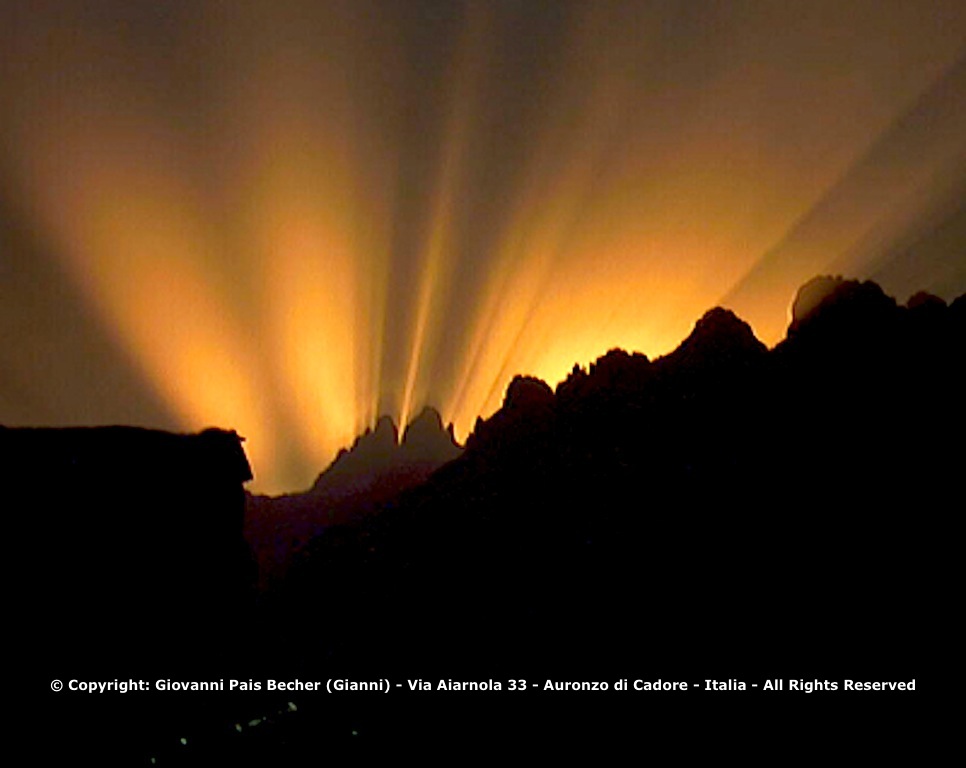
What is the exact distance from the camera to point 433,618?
34.0 metres

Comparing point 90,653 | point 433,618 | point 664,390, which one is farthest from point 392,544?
point 90,653

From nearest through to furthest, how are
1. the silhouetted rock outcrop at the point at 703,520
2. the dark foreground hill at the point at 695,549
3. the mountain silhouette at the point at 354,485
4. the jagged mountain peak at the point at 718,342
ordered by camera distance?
the dark foreground hill at the point at 695,549 < the silhouetted rock outcrop at the point at 703,520 < the jagged mountain peak at the point at 718,342 < the mountain silhouette at the point at 354,485

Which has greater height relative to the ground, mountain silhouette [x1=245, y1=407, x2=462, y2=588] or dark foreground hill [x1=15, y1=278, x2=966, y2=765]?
mountain silhouette [x1=245, y1=407, x2=462, y2=588]

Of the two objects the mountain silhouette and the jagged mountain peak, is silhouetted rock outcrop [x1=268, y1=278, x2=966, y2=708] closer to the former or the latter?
the jagged mountain peak

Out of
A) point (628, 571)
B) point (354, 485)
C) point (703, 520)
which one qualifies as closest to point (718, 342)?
point (703, 520)

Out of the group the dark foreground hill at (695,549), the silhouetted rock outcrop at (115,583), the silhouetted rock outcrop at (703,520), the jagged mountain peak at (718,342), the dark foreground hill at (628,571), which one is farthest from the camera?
the jagged mountain peak at (718,342)

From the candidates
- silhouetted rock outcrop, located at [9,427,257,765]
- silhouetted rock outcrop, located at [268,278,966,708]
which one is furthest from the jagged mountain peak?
silhouetted rock outcrop, located at [9,427,257,765]

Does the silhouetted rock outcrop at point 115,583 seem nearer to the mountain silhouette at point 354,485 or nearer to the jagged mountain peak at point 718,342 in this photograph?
the jagged mountain peak at point 718,342

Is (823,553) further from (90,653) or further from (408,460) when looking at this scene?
(408,460)

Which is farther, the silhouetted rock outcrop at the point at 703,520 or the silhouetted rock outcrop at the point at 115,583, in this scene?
the silhouetted rock outcrop at the point at 703,520

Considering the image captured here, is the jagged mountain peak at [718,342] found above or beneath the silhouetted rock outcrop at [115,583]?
above

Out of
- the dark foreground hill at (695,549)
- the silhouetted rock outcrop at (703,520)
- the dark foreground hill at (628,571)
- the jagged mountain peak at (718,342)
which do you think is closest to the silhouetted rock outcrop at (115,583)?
the dark foreground hill at (628,571)

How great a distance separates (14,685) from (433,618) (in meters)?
21.9

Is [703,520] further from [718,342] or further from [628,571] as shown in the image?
[718,342]
